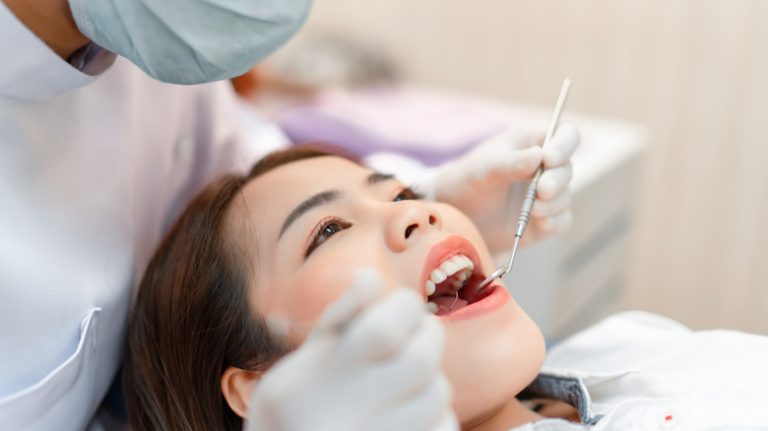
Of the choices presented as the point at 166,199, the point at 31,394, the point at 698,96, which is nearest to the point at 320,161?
the point at 166,199

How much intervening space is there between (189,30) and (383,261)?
0.34 meters

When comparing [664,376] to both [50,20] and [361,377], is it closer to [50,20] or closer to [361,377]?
[361,377]

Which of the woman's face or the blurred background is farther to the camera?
the blurred background

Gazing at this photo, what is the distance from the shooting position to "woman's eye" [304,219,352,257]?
1042 millimetres

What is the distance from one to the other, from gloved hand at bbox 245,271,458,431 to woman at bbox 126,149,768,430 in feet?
0.80

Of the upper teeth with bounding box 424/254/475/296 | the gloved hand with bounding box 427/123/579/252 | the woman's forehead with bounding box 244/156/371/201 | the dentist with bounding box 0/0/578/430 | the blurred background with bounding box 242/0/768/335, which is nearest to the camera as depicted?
the dentist with bounding box 0/0/578/430

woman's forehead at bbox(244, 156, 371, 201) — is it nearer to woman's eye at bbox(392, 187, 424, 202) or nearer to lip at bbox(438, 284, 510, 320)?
woman's eye at bbox(392, 187, 424, 202)

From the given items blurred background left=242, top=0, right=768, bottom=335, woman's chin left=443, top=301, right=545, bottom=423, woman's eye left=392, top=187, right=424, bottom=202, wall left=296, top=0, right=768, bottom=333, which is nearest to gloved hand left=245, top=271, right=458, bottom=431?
woman's chin left=443, top=301, right=545, bottom=423

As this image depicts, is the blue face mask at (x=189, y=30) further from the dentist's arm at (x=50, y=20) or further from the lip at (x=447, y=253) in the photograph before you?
the lip at (x=447, y=253)

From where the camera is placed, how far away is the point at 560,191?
1227mm

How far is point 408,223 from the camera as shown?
1.02 meters

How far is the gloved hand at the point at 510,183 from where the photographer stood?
3.96ft

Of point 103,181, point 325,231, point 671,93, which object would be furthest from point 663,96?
point 103,181

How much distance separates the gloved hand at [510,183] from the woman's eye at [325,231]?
0.99 feet
